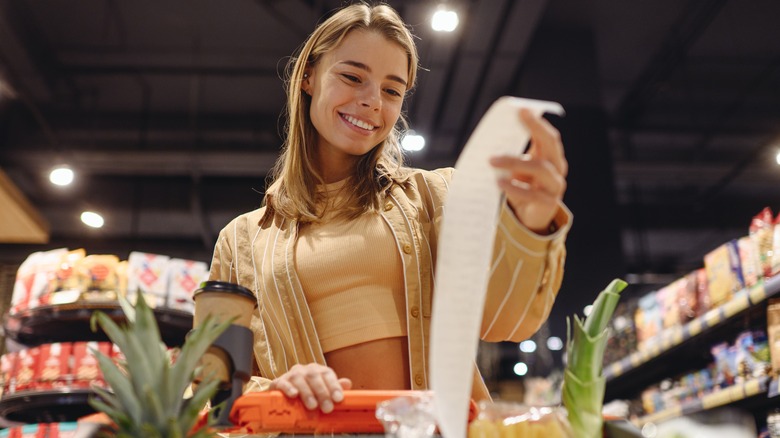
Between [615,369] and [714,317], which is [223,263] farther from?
[615,369]

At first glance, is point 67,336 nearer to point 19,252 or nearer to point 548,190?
point 548,190

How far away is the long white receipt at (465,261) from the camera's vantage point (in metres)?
0.76

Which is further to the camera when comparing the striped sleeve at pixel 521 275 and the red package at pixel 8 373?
the red package at pixel 8 373

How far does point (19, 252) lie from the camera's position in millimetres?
12125

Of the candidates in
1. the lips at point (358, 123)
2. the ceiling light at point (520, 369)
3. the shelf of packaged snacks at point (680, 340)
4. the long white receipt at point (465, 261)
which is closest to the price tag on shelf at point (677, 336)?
the shelf of packaged snacks at point (680, 340)

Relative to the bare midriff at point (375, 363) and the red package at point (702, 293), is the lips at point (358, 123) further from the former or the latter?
the red package at point (702, 293)

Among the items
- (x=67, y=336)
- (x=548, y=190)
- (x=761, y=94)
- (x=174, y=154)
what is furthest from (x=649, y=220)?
(x=548, y=190)

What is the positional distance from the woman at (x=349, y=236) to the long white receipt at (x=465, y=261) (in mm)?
618

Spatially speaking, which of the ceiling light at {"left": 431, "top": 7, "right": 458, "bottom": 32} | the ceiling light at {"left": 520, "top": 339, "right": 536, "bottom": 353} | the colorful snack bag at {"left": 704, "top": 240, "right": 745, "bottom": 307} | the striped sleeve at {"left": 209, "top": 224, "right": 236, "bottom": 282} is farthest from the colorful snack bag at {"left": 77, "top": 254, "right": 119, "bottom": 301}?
the ceiling light at {"left": 520, "top": 339, "right": 536, "bottom": 353}

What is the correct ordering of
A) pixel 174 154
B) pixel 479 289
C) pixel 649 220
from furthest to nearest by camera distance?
pixel 649 220, pixel 174 154, pixel 479 289

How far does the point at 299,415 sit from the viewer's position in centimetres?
110

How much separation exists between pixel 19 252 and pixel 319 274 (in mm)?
11966

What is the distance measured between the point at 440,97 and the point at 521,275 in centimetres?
706

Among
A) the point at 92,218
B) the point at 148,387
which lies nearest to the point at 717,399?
the point at 148,387
